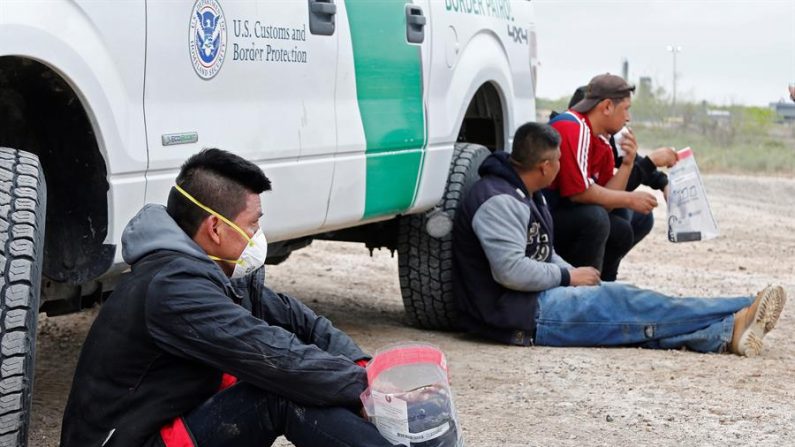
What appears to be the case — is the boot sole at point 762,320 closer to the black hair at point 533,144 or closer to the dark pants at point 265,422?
the black hair at point 533,144

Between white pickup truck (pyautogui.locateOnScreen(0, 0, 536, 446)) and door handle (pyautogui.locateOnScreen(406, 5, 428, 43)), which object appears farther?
door handle (pyautogui.locateOnScreen(406, 5, 428, 43))

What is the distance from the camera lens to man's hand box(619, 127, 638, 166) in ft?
22.9

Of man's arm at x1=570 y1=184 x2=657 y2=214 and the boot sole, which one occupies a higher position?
man's arm at x1=570 y1=184 x2=657 y2=214

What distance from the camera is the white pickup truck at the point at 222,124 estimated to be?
3.36 metres

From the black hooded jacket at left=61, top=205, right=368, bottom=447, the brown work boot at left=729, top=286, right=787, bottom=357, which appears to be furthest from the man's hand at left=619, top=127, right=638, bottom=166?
the black hooded jacket at left=61, top=205, right=368, bottom=447

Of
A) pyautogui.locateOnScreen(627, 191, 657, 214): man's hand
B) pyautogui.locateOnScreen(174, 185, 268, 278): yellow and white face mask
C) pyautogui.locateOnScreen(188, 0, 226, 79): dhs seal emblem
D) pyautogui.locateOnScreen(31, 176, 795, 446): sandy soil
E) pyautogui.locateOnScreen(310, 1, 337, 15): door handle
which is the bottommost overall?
pyautogui.locateOnScreen(31, 176, 795, 446): sandy soil

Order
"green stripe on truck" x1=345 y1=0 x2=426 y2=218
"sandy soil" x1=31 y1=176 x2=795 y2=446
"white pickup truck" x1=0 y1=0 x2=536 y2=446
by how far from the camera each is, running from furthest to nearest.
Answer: "green stripe on truck" x1=345 y1=0 x2=426 y2=218 → "sandy soil" x1=31 y1=176 x2=795 y2=446 → "white pickup truck" x1=0 y1=0 x2=536 y2=446

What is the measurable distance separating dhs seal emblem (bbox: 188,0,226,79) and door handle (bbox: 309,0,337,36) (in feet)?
1.90

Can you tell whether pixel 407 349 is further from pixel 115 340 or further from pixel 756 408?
pixel 756 408

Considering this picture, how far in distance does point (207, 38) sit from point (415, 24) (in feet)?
5.20

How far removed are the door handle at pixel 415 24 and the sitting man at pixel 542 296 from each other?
Answer: 733mm

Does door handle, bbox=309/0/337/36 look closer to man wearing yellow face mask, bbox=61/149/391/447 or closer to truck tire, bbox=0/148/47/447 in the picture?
man wearing yellow face mask, bbox=61/149/391/447

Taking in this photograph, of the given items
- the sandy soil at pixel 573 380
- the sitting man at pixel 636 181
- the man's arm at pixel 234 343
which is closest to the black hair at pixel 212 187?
the man's arm at pixel 234 343

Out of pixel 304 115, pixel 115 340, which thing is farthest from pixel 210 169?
pixel 304 115
